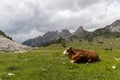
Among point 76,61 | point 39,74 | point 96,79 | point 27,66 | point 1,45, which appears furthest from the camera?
point 1,45

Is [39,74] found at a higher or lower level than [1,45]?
lower

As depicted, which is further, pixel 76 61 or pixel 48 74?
pixel 76 61

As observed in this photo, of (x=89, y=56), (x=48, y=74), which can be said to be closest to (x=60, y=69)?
(x=48, y=74)

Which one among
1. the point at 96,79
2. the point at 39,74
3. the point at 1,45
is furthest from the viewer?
the point at 1,45

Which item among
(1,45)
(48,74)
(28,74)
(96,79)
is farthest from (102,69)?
(1,45)

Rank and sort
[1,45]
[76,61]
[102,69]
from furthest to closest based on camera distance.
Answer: [1,45] < [76,61] < [102,69]

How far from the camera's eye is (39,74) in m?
30.6

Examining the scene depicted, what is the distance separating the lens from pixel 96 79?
28375 mm

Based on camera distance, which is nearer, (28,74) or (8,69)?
(28,74)

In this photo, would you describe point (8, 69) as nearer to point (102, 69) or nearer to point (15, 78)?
point (15, 78)

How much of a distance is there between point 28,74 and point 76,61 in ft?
33.9

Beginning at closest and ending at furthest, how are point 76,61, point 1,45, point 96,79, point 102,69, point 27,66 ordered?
point 96,79 < point 102,69 < point 27,66 < point 76,61 < point 1,45

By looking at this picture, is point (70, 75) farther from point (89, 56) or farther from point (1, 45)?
point (1, 45)

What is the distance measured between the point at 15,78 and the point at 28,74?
1787 mm
